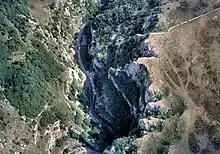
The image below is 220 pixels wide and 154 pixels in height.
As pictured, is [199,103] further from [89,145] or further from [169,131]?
[89,145]

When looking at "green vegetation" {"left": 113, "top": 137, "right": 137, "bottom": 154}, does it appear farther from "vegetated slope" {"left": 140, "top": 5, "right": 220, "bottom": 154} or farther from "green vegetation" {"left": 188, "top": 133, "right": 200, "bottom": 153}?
"green vegetation" {"left": 188, "top": 133, "right": 200, "bottom": 153}

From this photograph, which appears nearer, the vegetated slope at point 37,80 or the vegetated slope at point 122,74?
the vegetated slope at point 122,74

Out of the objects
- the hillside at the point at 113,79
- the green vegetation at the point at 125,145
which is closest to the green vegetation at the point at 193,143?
the hillside at the point at 113,79

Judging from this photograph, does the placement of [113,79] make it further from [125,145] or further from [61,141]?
[125,145]

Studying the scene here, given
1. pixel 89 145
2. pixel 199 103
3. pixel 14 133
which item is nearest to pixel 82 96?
pixel 89 145

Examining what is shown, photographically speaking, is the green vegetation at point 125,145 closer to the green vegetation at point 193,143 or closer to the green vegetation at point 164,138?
the green vegetation at point 164,138
